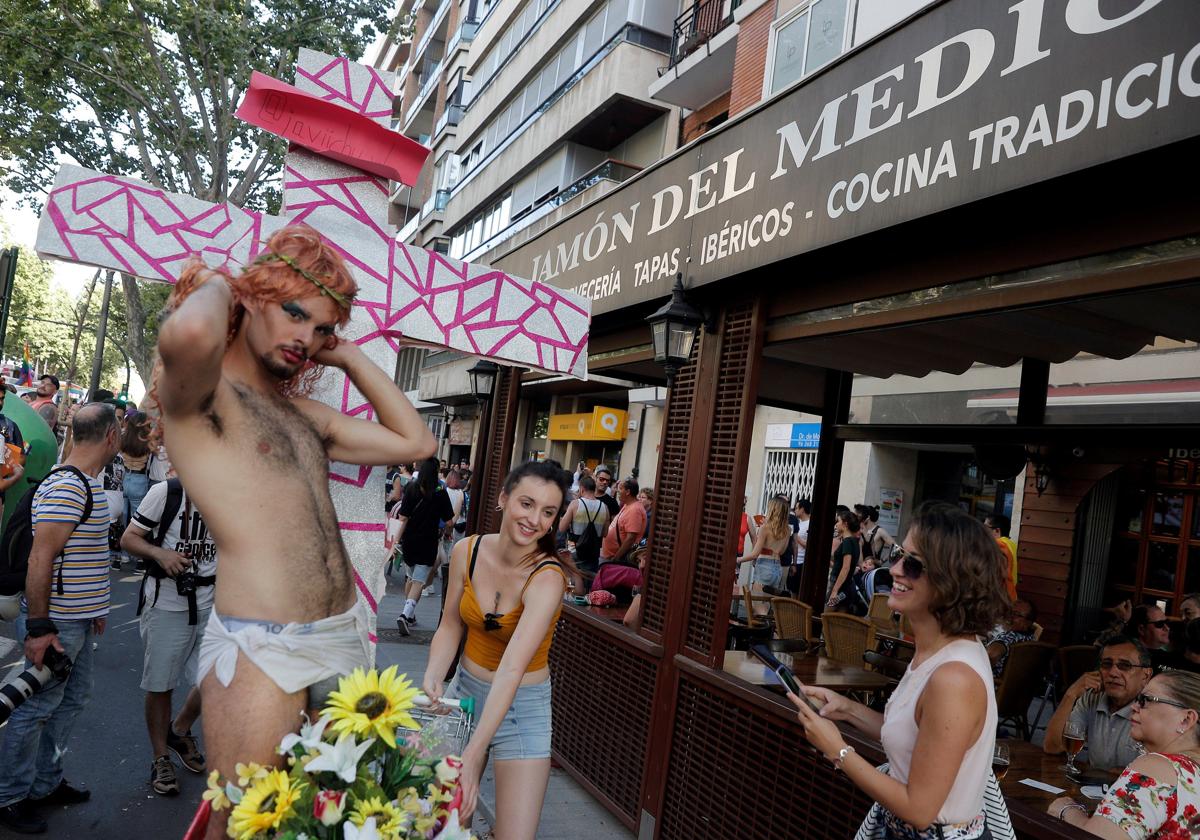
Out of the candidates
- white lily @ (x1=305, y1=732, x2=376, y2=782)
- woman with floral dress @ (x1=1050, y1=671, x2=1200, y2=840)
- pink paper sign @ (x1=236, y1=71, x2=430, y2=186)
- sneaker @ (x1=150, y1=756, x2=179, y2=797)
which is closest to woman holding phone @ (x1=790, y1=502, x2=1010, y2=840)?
woman with floral dress @ (x1=1050, y1=671, x2=1200, y2=840)

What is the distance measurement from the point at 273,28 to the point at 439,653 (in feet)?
51.9

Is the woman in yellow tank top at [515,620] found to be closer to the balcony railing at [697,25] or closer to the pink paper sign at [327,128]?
the pink paper sign at [327,128]

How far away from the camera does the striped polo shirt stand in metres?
4.10

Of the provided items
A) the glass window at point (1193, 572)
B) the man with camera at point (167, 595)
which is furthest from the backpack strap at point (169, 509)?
the glass window at point (1193, 572)

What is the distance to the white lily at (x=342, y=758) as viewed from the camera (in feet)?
5.19

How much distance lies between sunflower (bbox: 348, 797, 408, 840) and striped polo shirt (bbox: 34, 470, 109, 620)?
10.6 ft

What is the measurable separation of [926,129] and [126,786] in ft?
17.0

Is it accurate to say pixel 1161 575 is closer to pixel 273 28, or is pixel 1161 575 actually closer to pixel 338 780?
pixel 338 780

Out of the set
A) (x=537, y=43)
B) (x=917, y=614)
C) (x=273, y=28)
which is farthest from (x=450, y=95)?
(x=917, y=614)

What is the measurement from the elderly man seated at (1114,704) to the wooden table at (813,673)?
1312 millimetres

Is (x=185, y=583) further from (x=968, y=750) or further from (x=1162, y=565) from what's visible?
(x=1162, y=565)

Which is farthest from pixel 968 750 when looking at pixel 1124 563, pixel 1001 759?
pixel 1124 563

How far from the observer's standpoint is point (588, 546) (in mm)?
10617

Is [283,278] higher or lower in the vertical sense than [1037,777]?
higher
